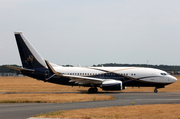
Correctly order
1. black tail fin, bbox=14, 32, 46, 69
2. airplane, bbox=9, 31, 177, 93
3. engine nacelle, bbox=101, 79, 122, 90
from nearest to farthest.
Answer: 1. engine nacelle, bbox=101, 79, 122, 90
2. airplane, bbox=9, 31, 177, 93
3. black tail fin, bbox=14, 32, 46, 69

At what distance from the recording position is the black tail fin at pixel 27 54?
125 feet

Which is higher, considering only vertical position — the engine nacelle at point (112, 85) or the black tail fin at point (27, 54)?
the black tail fin at point (27, 54)

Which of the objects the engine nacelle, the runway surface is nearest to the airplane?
the engine nacelle

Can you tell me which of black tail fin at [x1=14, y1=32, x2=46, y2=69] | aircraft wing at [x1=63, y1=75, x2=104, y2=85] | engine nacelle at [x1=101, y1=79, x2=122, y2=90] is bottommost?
engine nacelle at [x1=101, y1=79, x2=122, y2=90]

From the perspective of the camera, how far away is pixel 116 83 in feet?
115

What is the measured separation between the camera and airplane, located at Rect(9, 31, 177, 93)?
36781 millimetres

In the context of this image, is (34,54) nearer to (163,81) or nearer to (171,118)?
(163,81)

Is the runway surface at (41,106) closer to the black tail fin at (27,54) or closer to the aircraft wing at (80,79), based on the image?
the aircraft wing at (80,79)

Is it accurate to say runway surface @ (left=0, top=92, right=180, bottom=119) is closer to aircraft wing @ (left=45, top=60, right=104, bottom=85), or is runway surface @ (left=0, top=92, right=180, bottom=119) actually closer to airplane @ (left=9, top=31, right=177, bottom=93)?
aircraft wing @ (left=45, top=60, right=104, bottom=85)

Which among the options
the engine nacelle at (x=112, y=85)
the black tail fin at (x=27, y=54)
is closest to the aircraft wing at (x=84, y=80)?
the engine nacelle at (x=112, y=85)

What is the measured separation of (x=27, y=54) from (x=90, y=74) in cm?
1044

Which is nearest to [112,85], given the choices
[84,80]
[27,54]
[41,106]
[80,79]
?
[84,80]

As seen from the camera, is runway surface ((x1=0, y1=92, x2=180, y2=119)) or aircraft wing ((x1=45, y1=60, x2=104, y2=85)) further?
aircraft wing ((x1=45, y1=60, x2=104, y2=85))

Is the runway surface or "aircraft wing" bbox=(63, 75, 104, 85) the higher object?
"aircraft wing" bbox=(63, 75, 104, 85)
